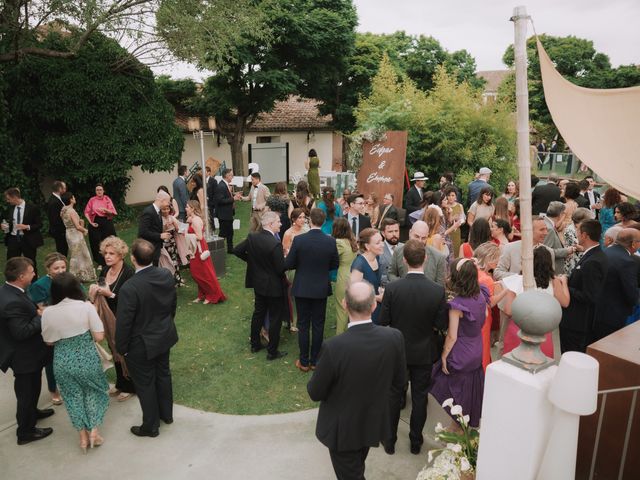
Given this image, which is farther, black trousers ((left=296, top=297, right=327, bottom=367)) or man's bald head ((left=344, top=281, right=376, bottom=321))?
black trousers ((left=296, top=297, right=327, bottom=367))

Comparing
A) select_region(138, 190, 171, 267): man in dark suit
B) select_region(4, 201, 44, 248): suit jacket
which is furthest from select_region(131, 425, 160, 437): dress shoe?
select_region(4, 201, 44, 248): suit jacket

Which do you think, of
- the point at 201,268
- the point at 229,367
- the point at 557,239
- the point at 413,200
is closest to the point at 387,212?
the point at 413,200

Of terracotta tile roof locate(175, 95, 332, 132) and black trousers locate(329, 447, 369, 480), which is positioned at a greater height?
terracotta tile roof locate(175, 95, 332, 132)

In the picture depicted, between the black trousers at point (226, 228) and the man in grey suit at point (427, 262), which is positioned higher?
the man in grey suit at point (427, 262)

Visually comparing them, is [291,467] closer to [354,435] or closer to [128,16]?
[354,435]

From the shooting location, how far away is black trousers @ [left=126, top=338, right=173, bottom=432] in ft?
14.5

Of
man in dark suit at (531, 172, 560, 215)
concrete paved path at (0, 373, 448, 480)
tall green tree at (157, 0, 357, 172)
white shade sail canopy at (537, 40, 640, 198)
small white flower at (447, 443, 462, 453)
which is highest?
tall green tree at (157, 0, 357, 172)

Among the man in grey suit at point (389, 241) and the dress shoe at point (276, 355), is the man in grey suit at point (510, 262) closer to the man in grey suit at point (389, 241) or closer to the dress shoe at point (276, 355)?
the man in grey suit at point (389, 241)

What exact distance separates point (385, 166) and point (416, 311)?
712 centimetres

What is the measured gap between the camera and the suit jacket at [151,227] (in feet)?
23.9

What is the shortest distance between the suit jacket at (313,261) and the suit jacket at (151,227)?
111 inches

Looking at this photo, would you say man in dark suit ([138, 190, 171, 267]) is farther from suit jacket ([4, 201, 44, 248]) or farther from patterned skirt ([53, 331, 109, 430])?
patterned skirt ([53, 331, 109, 430])

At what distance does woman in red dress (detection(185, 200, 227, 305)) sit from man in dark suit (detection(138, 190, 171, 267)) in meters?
0.49

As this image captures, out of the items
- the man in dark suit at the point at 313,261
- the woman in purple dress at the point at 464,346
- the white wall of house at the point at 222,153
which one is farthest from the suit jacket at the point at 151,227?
A: the white wall of house at the point at 222,153
